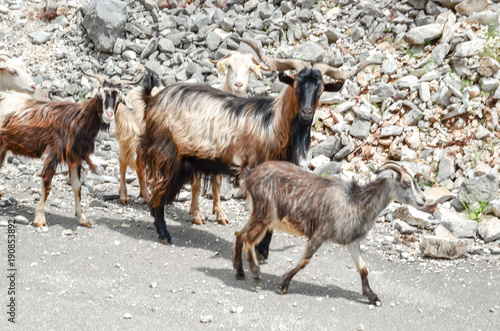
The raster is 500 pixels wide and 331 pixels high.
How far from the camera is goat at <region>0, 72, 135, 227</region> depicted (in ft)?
23.5

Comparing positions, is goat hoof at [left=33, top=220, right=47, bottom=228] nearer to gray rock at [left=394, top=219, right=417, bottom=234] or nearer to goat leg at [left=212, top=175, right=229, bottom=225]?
goat leg at [left=212, top=175, right=229, bottom=225]

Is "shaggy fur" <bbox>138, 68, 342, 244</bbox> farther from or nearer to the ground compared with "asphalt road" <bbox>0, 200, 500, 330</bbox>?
farther from the ground

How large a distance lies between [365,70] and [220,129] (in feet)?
14.8

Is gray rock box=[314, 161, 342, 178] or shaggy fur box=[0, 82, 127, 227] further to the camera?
gray rock box=[314, 161, 342, 178]

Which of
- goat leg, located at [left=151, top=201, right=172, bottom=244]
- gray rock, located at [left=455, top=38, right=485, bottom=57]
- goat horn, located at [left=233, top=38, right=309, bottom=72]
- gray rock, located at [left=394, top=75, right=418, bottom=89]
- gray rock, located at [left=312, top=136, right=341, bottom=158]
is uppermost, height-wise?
gray rock, located at [left=455, top=38, right=485, bottom=57]

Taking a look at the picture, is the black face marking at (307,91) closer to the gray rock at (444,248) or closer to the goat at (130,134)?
the gray rock at (444,248)

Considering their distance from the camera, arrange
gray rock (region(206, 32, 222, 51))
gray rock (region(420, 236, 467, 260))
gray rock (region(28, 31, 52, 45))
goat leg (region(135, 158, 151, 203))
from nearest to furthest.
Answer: gray rock (region(420, 236, 467, 260)), goat leg (region(135, 158, 151, 203)), gray rock (region(206, 32, 222, 51)), gray rock (region(28, 31, 52, 45))

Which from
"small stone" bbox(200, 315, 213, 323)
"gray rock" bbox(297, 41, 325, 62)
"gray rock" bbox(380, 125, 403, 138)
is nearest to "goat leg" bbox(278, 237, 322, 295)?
"small stone" bbox(200, 315, 213, 323)

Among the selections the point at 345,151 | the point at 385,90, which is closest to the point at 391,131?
the point at 345,151

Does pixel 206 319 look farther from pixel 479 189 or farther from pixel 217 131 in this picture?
pixel 479 189

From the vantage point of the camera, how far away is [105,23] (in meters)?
13.1

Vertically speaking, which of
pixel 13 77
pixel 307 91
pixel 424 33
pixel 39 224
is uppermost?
pixel 424 33

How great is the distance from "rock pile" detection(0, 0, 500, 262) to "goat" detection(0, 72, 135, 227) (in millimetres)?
1732

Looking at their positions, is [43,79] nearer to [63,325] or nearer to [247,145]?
[247,145]
